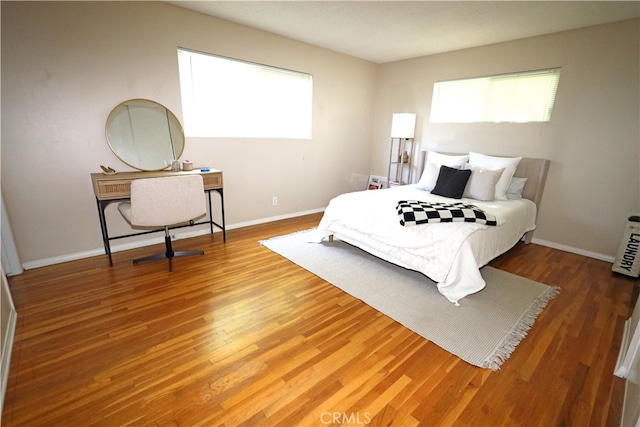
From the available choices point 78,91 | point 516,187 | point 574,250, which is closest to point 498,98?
point 516,187

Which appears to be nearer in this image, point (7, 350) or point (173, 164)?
point (7, 350)

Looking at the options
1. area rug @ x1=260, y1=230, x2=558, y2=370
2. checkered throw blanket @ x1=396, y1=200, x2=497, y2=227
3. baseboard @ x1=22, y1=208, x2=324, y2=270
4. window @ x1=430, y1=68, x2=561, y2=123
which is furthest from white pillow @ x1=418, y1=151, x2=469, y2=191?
baseboard @ x1=22, y1=208, x2=324, y2=270

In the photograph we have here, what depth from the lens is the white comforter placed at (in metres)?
2.28

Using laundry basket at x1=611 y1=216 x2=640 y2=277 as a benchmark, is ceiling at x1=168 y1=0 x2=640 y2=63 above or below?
above

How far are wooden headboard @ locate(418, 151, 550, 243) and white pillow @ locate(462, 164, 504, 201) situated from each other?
1.54 ft

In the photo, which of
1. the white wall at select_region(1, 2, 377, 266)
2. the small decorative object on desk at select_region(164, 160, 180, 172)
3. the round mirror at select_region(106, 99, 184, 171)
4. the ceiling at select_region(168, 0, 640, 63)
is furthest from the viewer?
the small decorative object on desk at select_region(164, 160, 180, 172)

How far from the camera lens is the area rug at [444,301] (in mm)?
1857

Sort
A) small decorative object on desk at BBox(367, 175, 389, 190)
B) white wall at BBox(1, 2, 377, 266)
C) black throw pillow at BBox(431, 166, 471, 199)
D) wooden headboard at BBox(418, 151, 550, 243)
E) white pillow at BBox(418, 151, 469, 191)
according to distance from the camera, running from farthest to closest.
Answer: small decorative object on desk at BBox(367, 175, 389, 190)
white pillow at BBox(418, 151, 469, 191)
wooden headboard at BBox(418, 151, 550, 243)
black throw pillow at BBox(431, 166, 471, 199)
white wall at BBox(1, 2, 377, 266)

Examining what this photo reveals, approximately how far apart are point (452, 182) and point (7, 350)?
12.7ft

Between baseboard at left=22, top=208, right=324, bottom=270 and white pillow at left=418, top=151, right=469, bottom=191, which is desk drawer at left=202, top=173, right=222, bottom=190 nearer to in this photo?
baseboard at left=22, top=208, right=324, bottom=270

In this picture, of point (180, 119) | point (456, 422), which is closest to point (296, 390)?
point (456, 422)

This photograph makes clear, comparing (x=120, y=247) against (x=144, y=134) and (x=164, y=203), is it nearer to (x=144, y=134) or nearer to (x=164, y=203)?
(x=164, y=203)

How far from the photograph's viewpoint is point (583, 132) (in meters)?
3.17

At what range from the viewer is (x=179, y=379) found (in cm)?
152
